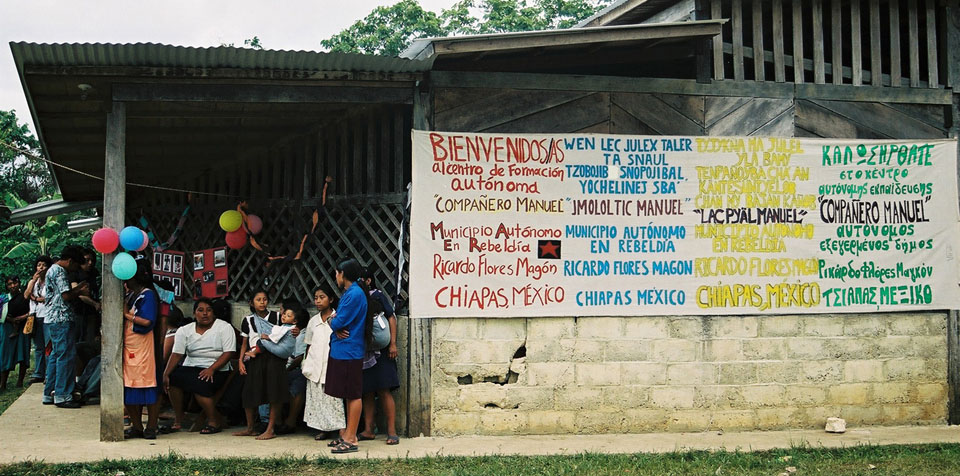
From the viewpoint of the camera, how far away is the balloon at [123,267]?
303 inches

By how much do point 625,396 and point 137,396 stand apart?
4.35m

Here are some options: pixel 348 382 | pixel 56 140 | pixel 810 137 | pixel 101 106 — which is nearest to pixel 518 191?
pixel 348 382

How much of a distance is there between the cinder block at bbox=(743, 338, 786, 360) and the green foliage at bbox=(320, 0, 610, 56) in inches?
1095

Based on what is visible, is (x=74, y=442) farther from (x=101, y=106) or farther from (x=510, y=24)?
(x=510, y=24)

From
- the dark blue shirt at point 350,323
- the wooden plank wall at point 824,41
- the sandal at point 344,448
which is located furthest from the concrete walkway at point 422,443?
the wooden plank wall at point 824,41

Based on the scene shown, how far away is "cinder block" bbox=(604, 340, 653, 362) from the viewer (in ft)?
27.1

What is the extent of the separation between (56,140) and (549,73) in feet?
18.5

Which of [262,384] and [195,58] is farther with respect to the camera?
[262,384]

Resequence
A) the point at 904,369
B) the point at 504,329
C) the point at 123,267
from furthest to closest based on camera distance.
Result: the point at 904,369 < the point at 504,329 < the point at 123,267

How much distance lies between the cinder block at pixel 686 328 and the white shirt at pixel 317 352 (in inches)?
124

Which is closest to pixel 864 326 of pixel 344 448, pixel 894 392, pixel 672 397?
pixel 894 392

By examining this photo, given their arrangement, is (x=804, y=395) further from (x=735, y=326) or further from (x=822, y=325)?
(x=735, y=326)

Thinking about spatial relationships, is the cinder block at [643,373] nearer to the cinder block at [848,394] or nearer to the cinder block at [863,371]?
the cinder block at [848,394]

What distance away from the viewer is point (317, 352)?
786cm
